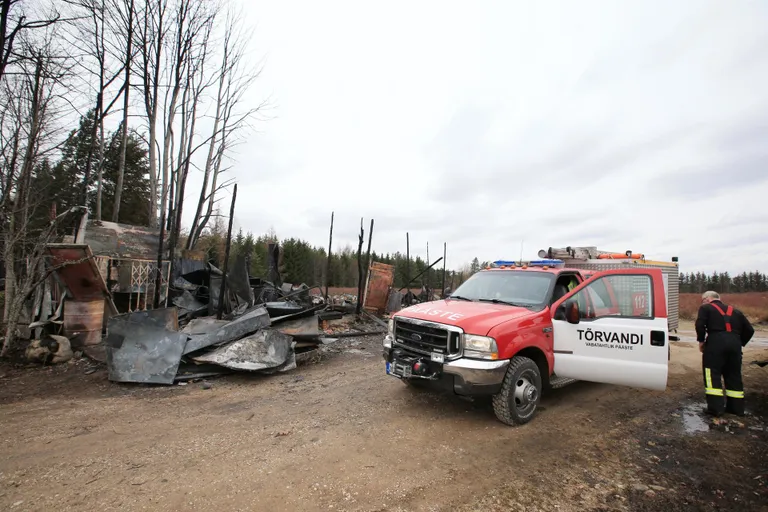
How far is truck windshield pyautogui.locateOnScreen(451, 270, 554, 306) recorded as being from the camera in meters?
4.95

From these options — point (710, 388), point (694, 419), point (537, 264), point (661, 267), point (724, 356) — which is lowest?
point (694, 419)

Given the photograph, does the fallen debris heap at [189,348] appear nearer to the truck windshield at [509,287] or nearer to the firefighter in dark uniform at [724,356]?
the truck windshield at [509,287]

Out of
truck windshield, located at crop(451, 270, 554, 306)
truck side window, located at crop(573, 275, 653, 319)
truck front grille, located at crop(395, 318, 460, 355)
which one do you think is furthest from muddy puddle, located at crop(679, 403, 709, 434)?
truck front grille, located at crop(395, 318, 460, 355)

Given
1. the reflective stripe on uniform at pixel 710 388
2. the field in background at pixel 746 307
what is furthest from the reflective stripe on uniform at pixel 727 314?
the field in background at pixel 746 307

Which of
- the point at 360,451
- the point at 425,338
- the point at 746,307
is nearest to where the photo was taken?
the point at 360,451

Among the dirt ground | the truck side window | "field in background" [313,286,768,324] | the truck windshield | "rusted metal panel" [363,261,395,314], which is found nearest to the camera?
the dirt ground

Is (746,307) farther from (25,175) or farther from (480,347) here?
(25,175)

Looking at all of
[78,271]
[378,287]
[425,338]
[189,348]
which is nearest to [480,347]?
[425,338]

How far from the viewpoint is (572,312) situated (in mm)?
4559

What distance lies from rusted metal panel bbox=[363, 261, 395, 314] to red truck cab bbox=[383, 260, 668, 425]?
776 cm

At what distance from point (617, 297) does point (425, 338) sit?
A: 8.61ft

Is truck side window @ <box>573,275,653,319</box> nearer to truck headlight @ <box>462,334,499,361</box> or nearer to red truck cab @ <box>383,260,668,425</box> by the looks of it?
red truck cab @ <box>383,260,668,425</box>

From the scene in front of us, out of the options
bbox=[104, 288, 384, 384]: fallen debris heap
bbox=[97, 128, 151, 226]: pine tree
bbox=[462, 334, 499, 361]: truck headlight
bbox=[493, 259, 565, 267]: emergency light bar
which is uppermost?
bbox=[97, 128, 151, 226]: pine tree

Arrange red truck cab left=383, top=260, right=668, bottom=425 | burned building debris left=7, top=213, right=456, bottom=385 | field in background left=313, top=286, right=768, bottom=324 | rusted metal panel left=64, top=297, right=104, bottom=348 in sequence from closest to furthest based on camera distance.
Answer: red truck cab left=383, top=260, right=668, bottom=425 < burned building debris left=7, top=213, right=456, bottom=385 < rusted metal panel left=64, top=297, right=104, bottom=348 < field in background left=313, top=286, right=768, bottom=324
